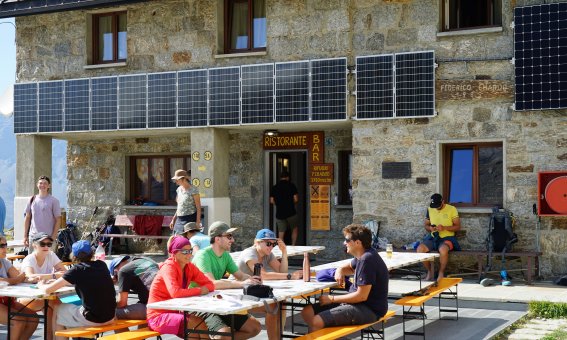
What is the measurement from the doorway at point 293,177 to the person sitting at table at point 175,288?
32.1 feet

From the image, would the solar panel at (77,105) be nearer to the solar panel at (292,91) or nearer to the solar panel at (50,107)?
the solar panel at (50,107)

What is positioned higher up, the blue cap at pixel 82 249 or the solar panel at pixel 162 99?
the solar panel at pixel 162 99

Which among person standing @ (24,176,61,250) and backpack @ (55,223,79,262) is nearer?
person standing @ (24,176,61,250)

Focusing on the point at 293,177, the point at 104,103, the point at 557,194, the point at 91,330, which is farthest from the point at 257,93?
the point at 91,330

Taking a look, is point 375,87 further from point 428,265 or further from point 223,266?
point 223,266

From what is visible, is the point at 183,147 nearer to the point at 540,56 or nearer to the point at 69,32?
the point at 69,32

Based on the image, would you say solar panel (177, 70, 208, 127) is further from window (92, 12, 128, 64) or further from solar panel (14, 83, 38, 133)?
solar panel (14, 83, 38, 133)

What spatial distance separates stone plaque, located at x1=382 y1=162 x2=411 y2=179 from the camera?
15.1 metres

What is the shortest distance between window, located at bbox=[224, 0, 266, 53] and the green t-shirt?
8.21 metres

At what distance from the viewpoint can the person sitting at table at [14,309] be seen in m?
8.81

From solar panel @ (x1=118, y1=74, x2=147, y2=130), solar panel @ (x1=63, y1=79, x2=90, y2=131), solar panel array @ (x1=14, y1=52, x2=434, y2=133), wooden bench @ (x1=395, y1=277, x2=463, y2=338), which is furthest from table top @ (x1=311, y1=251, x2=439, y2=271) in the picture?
solar panel @ (x1=63, y1=79, x2=90, y2=131)

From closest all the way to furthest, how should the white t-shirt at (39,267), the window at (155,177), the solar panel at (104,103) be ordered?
the white t-shirt at (39,267) → the solar panel at (104,103) → the window at (155,177)

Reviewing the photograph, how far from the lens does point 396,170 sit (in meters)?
15.2

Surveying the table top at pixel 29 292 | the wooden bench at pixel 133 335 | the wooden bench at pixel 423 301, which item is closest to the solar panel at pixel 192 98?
the wooden bench at pixel 423 301
